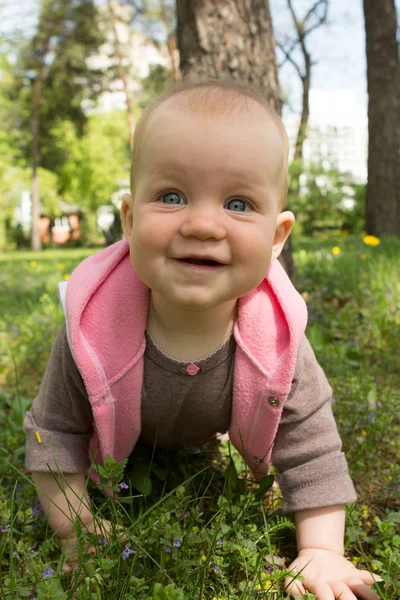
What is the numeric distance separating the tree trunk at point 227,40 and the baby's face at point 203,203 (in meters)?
1.80

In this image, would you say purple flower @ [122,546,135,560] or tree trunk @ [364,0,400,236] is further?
tree trunk @ [364,0,400,236]

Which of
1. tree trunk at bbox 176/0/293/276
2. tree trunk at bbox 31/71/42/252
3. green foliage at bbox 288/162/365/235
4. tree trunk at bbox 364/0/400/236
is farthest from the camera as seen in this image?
tree trunk at bbox 31/71/42/252

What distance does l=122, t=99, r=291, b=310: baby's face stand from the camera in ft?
4.59

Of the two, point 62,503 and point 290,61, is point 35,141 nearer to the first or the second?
point 290,61

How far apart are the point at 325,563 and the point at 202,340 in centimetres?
68

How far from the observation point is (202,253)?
1.40 meters

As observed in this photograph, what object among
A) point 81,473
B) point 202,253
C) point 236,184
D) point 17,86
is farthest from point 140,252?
point 17,86

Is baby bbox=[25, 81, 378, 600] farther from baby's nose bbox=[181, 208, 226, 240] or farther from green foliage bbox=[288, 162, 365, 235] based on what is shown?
green foliage bbox=[288, 162, 365, 235]

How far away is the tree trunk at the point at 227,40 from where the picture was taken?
10.3ft

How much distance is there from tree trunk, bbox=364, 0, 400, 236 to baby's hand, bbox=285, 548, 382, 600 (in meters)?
6.46

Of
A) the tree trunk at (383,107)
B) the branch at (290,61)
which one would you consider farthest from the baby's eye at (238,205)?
the branch at (290,61)

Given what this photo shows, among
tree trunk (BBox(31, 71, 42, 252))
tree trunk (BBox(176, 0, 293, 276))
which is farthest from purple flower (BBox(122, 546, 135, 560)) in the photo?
tree trunk (BBox(31, 71, 42, 252))

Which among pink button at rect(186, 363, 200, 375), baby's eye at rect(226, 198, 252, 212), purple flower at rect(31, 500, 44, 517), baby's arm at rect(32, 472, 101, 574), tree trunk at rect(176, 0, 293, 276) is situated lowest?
purple flower at rect(31, 500, 44, 517)

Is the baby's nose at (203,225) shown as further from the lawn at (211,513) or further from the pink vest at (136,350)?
the lawn at (211,513)
